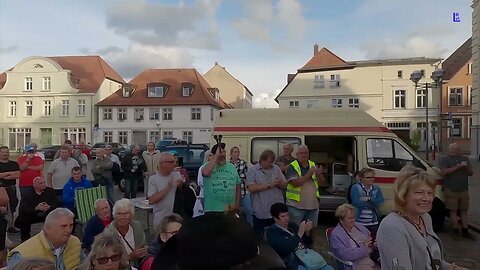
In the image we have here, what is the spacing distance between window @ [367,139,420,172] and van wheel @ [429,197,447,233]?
3.35 ft

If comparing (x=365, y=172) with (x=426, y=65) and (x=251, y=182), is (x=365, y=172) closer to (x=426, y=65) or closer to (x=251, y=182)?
(x=251, y=182)

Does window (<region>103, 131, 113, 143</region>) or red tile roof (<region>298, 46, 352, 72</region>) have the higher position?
red tile roof (<region>298, 46, 352, 72</region>)

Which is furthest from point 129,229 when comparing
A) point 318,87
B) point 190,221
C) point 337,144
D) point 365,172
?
point 318,87

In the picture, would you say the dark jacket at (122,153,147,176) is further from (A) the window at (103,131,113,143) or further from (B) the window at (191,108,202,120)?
(A) the window at (103,131,113,143)

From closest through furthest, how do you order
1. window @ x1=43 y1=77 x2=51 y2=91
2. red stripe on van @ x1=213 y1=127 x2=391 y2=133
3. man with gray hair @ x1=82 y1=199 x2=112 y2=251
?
man with gray hair @ x1=82 y1=199 x2=112 y2=251
red stripe on van @ x1=213 y1=127 x2=391 y2=133
window @ x1=43 y1=77 x2=51 y2=91

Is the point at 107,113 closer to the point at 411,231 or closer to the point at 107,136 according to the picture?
the point at 107,136

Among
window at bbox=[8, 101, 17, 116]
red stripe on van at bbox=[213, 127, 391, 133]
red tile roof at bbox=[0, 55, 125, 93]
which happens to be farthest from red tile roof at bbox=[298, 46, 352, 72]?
red stripe on van at bbox=[213, 127, 391, 133]

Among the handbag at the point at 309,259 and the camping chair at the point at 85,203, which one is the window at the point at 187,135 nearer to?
the camping chair at the point at 85,203

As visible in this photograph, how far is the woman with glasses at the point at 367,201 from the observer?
259 inches

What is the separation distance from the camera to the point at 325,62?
48156 mm

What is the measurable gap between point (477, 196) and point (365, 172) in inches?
372

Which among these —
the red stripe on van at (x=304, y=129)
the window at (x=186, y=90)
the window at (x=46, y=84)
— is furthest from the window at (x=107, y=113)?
the red stripe on van at (x=304, y=129)

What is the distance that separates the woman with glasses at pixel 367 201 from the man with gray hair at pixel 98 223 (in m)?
3.40

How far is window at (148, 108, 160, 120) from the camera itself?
1843 inches
